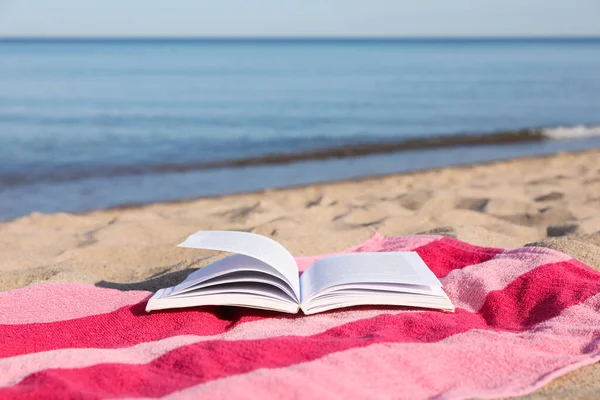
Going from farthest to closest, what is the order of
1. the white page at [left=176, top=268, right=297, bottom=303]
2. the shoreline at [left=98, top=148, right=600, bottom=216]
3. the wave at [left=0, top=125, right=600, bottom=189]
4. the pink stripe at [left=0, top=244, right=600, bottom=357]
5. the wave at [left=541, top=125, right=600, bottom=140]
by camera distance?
the wave at [left=541, top=125, right=600, bottom=140], the wave at [left=0, top=125, right=600, bottom=189], the shoreline at [left=98, top=148, right=600, bottom=216], the white page at [left=176, top=268, right=297, bottom=303], the pink stripe at [left=0, top=244, right=600, bottom=357]

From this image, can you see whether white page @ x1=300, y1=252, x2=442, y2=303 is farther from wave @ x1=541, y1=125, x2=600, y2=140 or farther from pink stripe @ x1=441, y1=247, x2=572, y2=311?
wave @ x1=541, y1=125, x2=600, y2=140

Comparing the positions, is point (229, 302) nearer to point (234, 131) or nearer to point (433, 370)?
point (433, 370)

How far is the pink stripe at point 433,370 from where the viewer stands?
1820 mm

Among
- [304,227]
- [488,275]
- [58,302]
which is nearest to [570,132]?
[304,227]

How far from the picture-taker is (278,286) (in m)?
2.44

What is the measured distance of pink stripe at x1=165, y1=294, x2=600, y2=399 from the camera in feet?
5.97

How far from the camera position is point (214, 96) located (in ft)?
59.1

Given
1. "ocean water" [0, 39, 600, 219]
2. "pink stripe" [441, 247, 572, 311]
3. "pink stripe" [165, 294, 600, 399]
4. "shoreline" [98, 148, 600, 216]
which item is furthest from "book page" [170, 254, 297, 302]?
"ocean water" [0, 39, 600, 219]

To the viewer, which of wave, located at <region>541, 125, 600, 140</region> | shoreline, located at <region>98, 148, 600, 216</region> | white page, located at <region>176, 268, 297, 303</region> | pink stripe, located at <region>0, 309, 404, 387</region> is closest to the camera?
pink stripe, located at <region>0, 309, 404, 387</region>

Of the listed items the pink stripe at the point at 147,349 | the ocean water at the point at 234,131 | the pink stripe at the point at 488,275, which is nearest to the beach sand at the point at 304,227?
the pink stripe at the point at 488,275

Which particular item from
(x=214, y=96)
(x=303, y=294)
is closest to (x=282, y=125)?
(x=214, y=96)

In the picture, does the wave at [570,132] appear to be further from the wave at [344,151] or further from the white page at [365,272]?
the white page at [365,272]

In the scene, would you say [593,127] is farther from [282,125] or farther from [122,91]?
[122,91]

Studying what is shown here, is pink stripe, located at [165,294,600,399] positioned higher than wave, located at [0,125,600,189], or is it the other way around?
pink stripe, located at [165,294,600,399]
